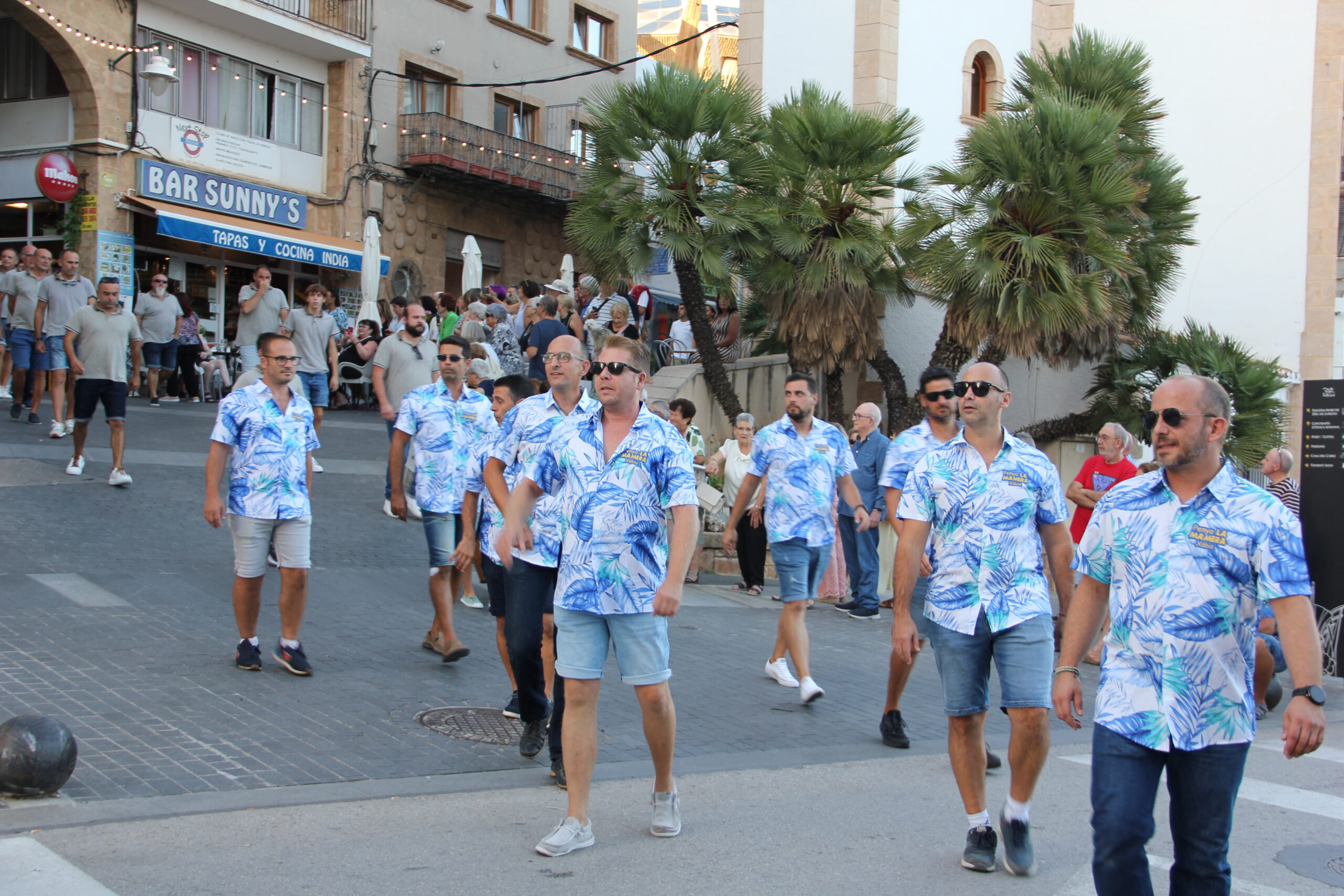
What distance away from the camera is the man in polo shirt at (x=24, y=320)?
14383mm

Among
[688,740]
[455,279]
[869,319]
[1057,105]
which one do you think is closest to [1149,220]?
[1057,105]

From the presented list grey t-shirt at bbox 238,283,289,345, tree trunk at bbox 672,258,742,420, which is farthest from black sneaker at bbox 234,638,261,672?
tree trunk at bbox 672,258,742,420

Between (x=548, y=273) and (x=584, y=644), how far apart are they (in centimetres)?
3028

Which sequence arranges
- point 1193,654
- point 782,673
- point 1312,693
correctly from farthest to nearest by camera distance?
point 782,673 < point 1193,654 < point 1312,693

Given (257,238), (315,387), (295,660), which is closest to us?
(295,660)

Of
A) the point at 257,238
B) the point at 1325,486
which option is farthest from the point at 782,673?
the point at 257,238

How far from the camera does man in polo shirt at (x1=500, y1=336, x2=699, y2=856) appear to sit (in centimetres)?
475

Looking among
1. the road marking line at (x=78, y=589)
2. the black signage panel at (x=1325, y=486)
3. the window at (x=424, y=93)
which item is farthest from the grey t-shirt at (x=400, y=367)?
the window at (x=424, y=93)

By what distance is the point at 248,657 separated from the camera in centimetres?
701

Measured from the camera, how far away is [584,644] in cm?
480

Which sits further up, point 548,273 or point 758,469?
point 548,273

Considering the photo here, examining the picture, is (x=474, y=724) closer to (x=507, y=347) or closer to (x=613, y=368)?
(x=613, y=368)

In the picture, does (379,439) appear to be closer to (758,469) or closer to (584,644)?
(758,469)

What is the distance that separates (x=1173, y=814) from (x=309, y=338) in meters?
11.6
